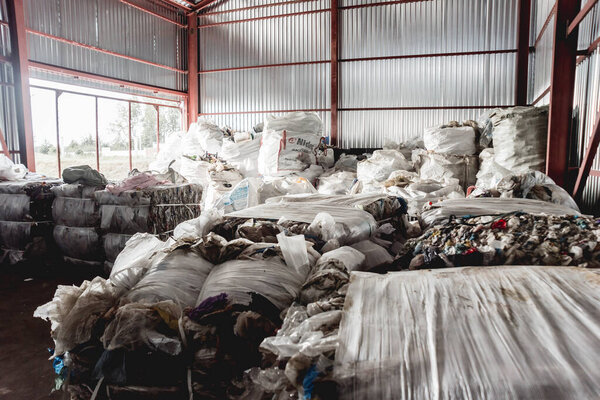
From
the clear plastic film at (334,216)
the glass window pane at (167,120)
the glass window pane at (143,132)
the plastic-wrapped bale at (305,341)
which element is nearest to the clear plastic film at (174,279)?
the plastic-wrapped bale at (305,341)

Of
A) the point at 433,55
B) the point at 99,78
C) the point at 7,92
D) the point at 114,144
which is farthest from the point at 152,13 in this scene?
the point at 433,55

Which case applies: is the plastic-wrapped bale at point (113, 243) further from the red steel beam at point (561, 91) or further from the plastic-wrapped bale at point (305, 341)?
the red steel beam at point (561, 91)

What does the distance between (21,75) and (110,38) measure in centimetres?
228

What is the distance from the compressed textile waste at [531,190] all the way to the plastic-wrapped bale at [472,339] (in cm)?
183

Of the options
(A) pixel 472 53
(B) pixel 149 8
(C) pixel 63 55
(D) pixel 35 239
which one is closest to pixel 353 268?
(D) pixel 35 239

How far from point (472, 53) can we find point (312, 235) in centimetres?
656

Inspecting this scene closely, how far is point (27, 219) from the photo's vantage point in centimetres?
390

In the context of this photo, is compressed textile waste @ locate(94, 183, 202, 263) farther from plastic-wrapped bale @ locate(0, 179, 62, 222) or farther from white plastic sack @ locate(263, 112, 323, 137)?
white plastic sack @ locate(263, 112, 323, 137)

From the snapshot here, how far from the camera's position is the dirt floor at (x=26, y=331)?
204 centimetres

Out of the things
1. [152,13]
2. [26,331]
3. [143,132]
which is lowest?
[26,331]

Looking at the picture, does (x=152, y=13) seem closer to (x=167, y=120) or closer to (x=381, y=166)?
(x=167, y=120)

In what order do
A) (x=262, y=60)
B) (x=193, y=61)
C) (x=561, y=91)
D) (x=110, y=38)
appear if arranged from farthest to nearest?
(x=193, y=61) < (x=262, y=60) < (x=110, y=38) < (x=561, y=91)

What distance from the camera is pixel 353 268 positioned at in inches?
64.2

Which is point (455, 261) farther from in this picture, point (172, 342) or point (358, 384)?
point (172, 342)
